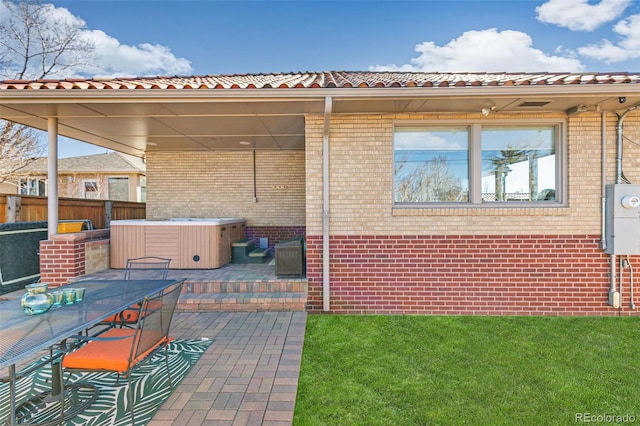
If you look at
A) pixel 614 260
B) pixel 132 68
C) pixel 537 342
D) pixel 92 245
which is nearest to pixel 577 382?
pixel 537 342

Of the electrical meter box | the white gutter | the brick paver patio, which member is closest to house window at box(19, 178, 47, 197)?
the white gutter

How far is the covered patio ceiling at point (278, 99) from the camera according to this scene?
13.0ft

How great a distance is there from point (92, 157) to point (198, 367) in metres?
→ 17.7

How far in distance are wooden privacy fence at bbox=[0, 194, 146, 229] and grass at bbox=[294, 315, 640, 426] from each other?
5.93 m

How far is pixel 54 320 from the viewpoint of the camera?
2.28m

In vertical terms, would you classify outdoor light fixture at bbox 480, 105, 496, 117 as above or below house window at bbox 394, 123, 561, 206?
above

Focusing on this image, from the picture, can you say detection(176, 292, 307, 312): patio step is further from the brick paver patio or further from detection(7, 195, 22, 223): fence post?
detection(7, 195, 22, 223): fence post

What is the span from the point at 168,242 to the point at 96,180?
1235 cm

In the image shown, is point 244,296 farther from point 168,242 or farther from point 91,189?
point 91,189

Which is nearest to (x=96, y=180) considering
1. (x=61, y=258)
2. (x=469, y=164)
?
(x=61, y=258)

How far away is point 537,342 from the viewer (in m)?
3.77

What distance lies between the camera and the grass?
8.22ft

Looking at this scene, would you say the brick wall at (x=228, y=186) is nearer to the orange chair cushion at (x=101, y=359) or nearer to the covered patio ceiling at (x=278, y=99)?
the covered patio ceiling at (x=278, y=99)

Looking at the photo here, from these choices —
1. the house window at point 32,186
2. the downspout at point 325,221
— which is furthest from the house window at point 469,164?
the house window at point 32,186
